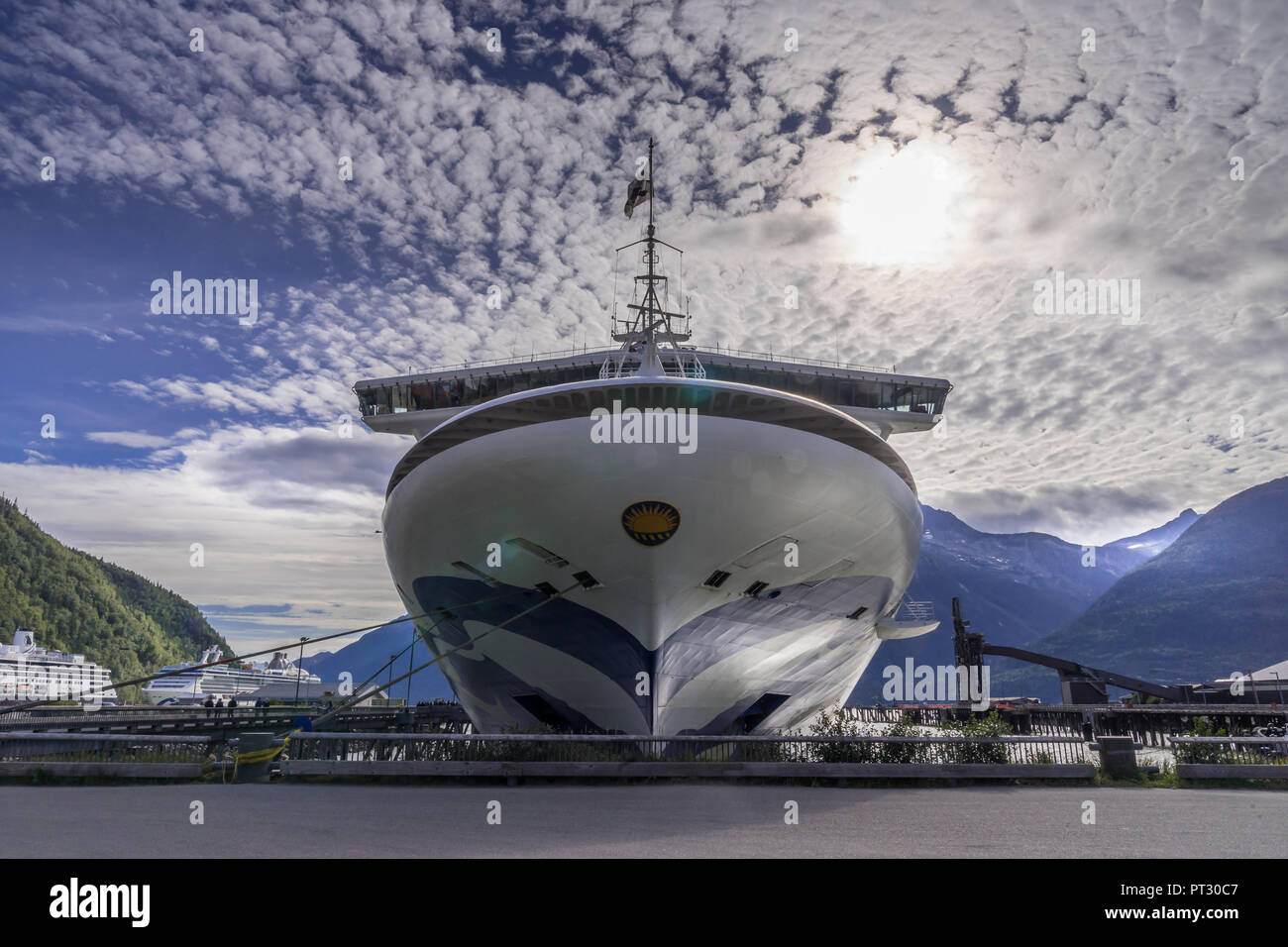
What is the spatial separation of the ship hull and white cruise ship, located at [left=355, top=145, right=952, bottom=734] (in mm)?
37

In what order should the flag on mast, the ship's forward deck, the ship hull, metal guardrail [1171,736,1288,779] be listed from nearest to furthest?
the ship hull < metal guardrail [1171,736,1288,779] < the flag on mast < the ship's forward deck

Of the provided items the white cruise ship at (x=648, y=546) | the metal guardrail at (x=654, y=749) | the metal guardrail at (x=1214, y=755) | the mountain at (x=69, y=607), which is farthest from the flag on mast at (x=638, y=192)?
the mountain at (x=69, y=607)

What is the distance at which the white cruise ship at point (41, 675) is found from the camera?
85812 millimetres

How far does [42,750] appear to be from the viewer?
15227 millimetres

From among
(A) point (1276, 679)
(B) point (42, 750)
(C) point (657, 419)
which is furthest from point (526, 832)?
(A) point (1276, 679)

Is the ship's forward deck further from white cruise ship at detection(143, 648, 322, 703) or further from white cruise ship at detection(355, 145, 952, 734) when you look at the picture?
white cruise ship at detection(143, 648, 322, 703)

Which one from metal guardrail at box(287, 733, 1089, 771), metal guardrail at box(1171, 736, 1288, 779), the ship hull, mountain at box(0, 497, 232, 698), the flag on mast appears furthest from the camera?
mountain at box(0, 497, 232, 698)

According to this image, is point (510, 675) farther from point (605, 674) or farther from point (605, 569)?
point (605, 569)

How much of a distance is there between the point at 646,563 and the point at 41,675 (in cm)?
11341

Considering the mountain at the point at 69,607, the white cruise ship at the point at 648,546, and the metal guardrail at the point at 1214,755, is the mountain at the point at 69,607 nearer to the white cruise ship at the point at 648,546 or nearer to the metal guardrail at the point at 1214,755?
the white cruise ship at the point at 648,546

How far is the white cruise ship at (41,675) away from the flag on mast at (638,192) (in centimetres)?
8942

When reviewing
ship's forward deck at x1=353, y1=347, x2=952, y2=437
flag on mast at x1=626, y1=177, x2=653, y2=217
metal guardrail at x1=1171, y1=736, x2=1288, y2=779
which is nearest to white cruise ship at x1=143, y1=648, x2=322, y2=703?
ship's forward deck at x1=353, y1=347, x2=952, y2=437

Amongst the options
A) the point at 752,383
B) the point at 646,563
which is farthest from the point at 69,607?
the point at 646,563

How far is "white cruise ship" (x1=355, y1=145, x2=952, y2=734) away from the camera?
12148 millimetres
